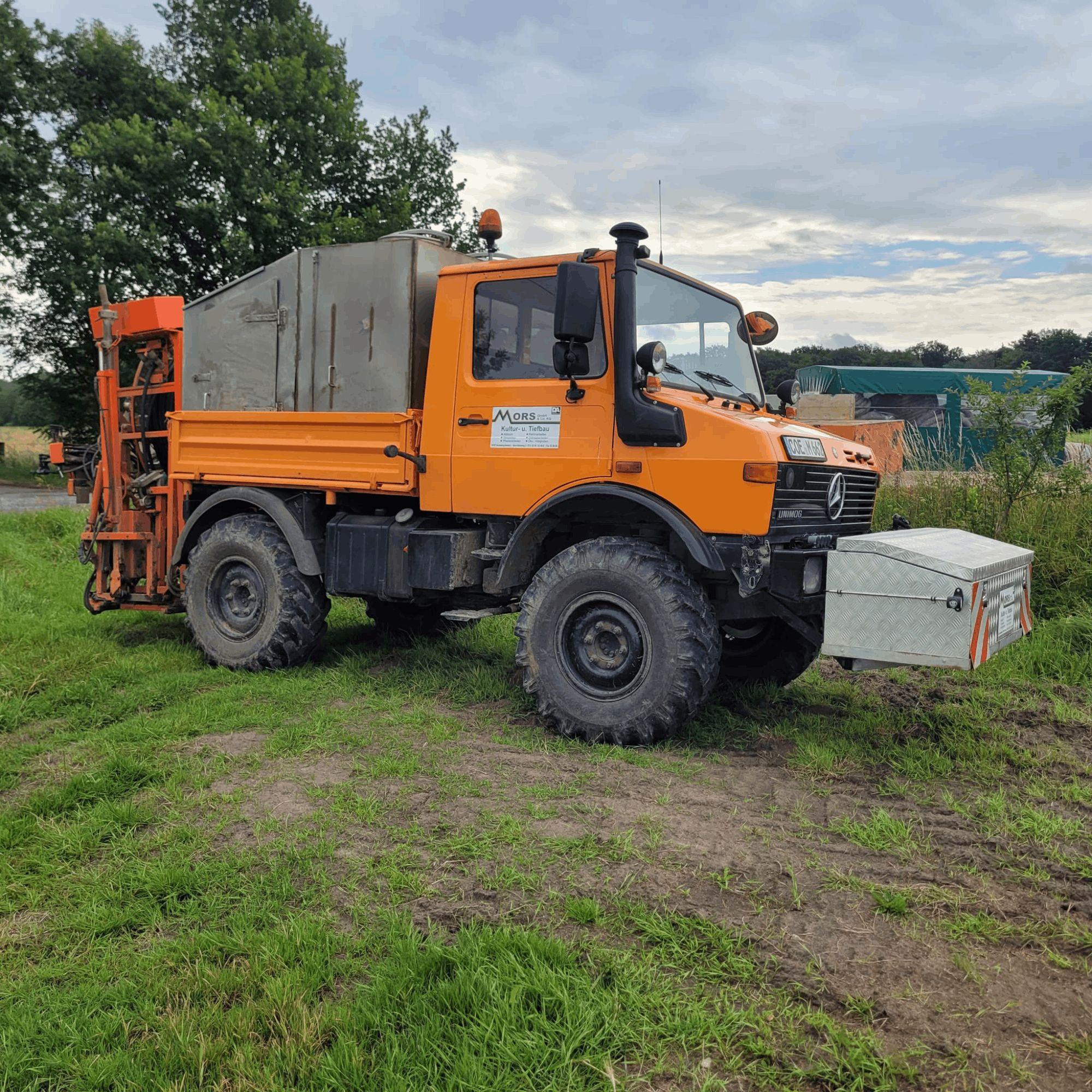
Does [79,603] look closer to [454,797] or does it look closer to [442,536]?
[442,536]

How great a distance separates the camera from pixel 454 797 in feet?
13.9

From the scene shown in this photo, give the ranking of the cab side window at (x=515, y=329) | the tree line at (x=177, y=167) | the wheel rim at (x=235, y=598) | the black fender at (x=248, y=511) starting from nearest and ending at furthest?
the cab side window at (x=515, y=329) < the black fender at (x=248, y=511) < the wheel rim at (x=235, y=598) < the tree line at (x=177, y=167)

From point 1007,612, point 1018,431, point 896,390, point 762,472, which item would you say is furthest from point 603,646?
point 896,390

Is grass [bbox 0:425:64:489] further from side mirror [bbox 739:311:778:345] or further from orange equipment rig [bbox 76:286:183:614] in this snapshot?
side mirror [bbox 739:311:778:345]

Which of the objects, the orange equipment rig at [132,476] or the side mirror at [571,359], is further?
the orange equipment rig at [132,476]

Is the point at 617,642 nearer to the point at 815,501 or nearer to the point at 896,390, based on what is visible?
the point at 815,501

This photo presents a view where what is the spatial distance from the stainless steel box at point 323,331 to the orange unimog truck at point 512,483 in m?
0.02

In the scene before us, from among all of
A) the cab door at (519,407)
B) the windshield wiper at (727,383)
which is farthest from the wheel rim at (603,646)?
the windshield wiper at (727,383)

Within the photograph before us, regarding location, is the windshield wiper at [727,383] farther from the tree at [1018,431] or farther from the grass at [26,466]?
the grass at [26,466]

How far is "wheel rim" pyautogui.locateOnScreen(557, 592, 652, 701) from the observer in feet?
16.6

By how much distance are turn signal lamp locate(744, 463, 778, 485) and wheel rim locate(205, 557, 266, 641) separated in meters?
3.74

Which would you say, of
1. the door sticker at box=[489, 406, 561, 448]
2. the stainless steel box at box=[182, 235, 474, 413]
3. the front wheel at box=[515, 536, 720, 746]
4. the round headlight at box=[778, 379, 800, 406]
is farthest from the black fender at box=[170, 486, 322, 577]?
the round headlight at box=[778, 379, 800, 406]

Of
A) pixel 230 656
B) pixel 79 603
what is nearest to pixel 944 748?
pixel 230 656

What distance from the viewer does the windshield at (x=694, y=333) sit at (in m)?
5.27
